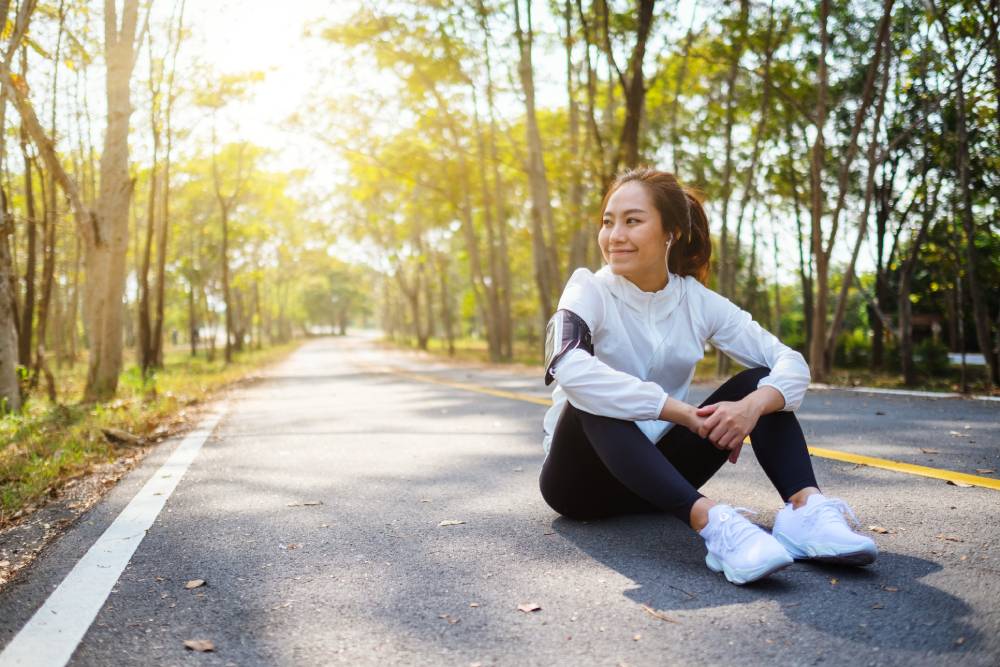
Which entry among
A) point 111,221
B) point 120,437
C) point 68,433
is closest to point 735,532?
point 120,437

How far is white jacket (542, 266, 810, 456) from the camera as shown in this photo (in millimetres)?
2980

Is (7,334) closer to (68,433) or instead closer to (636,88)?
(68,433)

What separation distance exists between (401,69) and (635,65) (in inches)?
279

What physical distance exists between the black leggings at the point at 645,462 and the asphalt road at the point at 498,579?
15cm

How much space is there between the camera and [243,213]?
Answer: 31766 mm

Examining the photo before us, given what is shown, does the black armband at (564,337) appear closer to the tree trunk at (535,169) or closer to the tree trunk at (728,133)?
the tree trunk at (728,133)

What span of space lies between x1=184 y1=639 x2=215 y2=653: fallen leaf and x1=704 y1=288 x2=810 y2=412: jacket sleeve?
201cm

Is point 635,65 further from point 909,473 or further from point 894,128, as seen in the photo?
point 909,473

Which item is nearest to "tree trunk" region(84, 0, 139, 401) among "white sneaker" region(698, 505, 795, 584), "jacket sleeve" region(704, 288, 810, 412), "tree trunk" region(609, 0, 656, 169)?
"tree trunk" region(609, 0, 656, 169)

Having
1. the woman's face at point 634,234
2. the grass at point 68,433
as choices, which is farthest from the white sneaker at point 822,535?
the grass at point 68,433

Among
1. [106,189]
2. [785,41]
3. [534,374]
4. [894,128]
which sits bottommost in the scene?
[534,374]

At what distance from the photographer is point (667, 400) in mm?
2869

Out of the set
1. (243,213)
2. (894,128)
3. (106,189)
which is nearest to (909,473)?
(106,189)

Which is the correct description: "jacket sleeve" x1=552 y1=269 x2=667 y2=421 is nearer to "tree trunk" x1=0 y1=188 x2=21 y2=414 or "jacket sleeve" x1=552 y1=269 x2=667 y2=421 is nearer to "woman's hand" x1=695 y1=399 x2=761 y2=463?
"woman's hand" x1=695 y1=399 x2=761 y2=463
